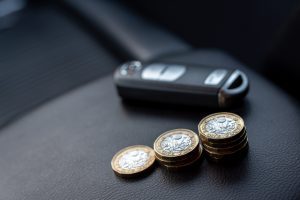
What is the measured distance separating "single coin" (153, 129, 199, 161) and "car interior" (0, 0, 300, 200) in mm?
20

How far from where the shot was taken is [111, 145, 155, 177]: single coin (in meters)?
0.62

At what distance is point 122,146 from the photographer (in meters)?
0.69

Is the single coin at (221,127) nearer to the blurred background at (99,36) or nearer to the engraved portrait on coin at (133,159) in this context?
the engraved portrait on coin at (133,159)

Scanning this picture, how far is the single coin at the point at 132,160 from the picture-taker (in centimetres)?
62

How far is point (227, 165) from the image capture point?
60 cm

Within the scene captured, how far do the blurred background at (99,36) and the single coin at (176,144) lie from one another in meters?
0.21

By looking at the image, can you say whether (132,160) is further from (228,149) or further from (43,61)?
(43,61)

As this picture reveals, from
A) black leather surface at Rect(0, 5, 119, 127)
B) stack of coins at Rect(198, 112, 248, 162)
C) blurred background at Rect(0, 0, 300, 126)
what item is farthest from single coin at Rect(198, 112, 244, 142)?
black leather surface at Rect(0, 5, 119, 127)

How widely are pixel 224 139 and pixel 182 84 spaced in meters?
0.14

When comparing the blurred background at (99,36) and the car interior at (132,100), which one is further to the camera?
the blurred background at (99,36)

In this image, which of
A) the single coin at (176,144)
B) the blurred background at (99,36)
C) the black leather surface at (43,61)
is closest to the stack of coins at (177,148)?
the single coin at (176,144)

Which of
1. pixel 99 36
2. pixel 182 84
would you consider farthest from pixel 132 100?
pixel 99 36

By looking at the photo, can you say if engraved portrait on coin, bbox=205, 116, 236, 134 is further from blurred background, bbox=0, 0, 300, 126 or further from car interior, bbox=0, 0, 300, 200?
blurred background, bbox=0, 0, 300, 126

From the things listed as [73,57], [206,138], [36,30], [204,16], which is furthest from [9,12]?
[206,138]
